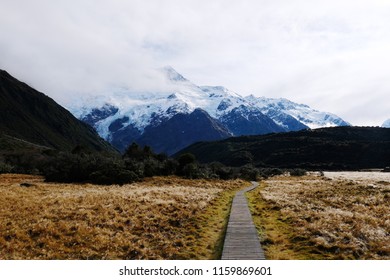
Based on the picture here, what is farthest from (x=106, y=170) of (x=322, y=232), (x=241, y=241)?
(x=322, y=232)

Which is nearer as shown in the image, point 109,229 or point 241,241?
point 241,241

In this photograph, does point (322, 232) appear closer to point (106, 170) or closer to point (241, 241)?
point (241, 241)

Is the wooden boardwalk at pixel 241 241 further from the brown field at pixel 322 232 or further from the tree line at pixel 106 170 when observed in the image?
the tree line at pixel 106 170

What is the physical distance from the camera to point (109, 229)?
27.4 metres

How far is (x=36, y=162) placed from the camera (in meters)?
115

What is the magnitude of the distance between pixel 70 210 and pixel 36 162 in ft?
295

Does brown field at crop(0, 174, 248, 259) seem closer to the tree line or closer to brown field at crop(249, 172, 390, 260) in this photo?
brown field at crop(249, 172, 390, 260)

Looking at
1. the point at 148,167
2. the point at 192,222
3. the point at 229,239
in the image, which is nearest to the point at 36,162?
the point at 148,167

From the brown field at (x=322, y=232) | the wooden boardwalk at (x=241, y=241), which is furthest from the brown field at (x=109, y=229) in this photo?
the brown field at (x=322, y=232)

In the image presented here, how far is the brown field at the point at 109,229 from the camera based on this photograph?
2239 cm

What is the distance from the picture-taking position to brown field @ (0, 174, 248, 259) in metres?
22.4

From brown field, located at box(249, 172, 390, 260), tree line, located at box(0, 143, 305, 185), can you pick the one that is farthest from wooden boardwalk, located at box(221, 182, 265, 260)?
tree line, located at box(0, 143, 305, 185)

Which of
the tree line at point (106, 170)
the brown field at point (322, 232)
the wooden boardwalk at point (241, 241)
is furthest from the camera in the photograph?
the tree line at point (106, 170)
